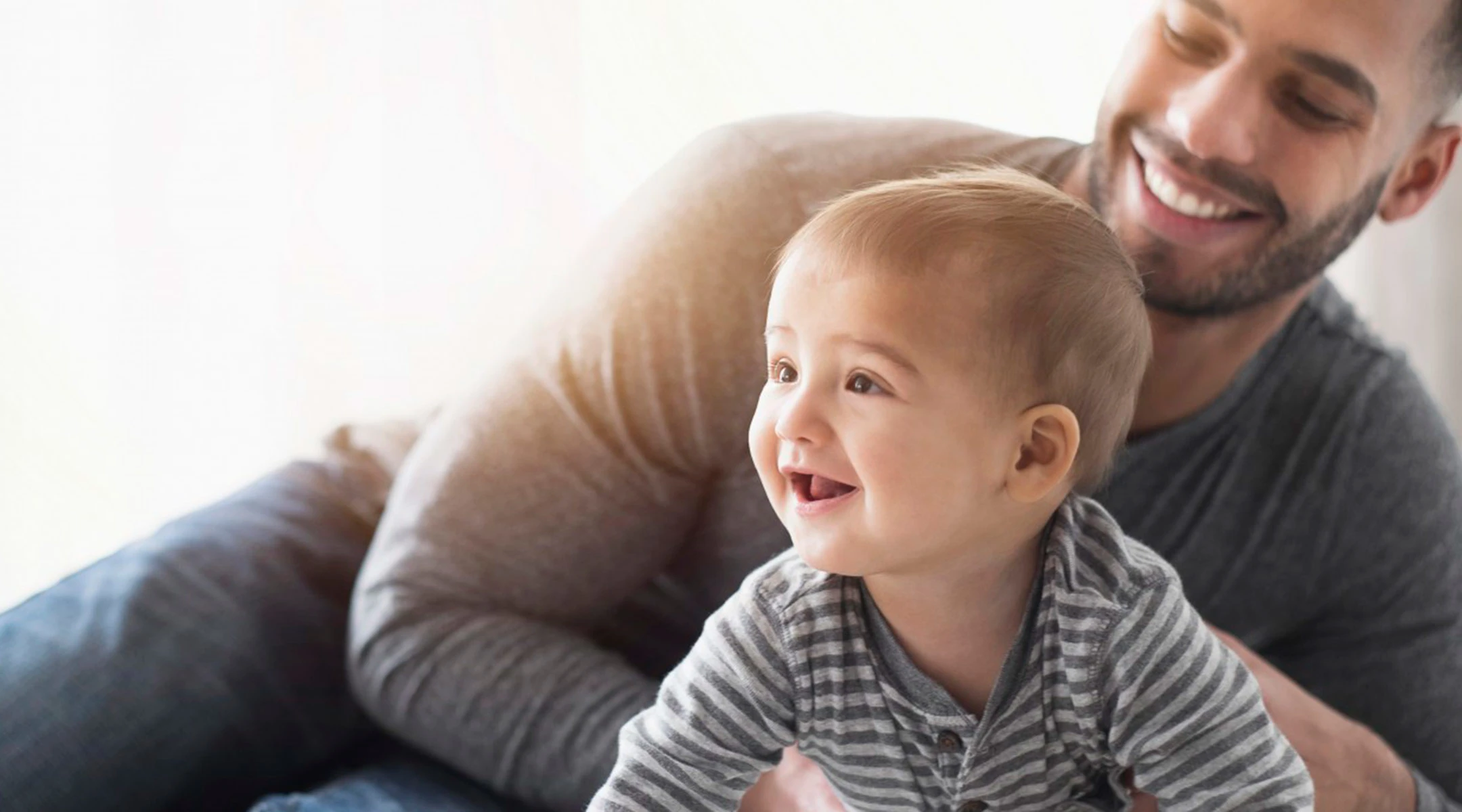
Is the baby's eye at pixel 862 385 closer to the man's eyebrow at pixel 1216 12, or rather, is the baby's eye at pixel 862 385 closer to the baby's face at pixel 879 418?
the baby's face at pixel 879 418

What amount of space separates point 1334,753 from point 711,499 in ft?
1.89

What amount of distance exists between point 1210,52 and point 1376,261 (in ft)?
3.75

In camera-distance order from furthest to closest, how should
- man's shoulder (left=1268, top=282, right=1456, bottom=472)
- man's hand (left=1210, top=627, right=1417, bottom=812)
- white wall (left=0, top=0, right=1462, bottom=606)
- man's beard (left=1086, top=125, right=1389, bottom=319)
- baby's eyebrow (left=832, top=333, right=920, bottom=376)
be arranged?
1. white wall (left=0, top=0, right=1462, bottom=606)
2. man's shoulder (left=1268, top=282, right=1456, bottom=472)
3. man's beard (left=1086, top=125, right=1389, bottom=319)
4. man's hand (left=1210, top=627, right=1417, bottom=812)
5. baby's eyebrow (left=832, top=333, right=920, bottom=376)

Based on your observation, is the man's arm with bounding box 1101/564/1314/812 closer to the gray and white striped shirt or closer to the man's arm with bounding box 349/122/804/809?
the gray and white striped shirt

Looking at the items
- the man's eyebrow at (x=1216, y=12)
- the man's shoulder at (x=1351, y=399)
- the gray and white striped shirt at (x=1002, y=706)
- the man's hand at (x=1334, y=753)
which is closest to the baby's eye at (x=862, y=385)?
the gray and white striped shirt at (x=1002, y=706)

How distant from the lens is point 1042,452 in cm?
85

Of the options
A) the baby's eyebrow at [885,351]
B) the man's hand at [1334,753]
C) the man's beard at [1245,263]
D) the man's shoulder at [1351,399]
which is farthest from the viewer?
the man's shoulder at [1351,399]

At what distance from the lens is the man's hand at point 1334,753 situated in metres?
1.12

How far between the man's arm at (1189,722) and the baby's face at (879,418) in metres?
0.15

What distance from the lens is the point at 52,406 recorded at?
152 cm

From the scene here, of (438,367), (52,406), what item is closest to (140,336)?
(52,406)

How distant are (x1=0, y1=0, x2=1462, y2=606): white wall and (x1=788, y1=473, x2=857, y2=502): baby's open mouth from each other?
88 cm

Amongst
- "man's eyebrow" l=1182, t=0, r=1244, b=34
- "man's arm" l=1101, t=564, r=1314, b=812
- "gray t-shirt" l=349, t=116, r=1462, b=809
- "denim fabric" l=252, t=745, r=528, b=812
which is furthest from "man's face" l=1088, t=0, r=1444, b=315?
"denim fabric" l=252, t=745, r=528, b=812

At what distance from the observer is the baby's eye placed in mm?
818
